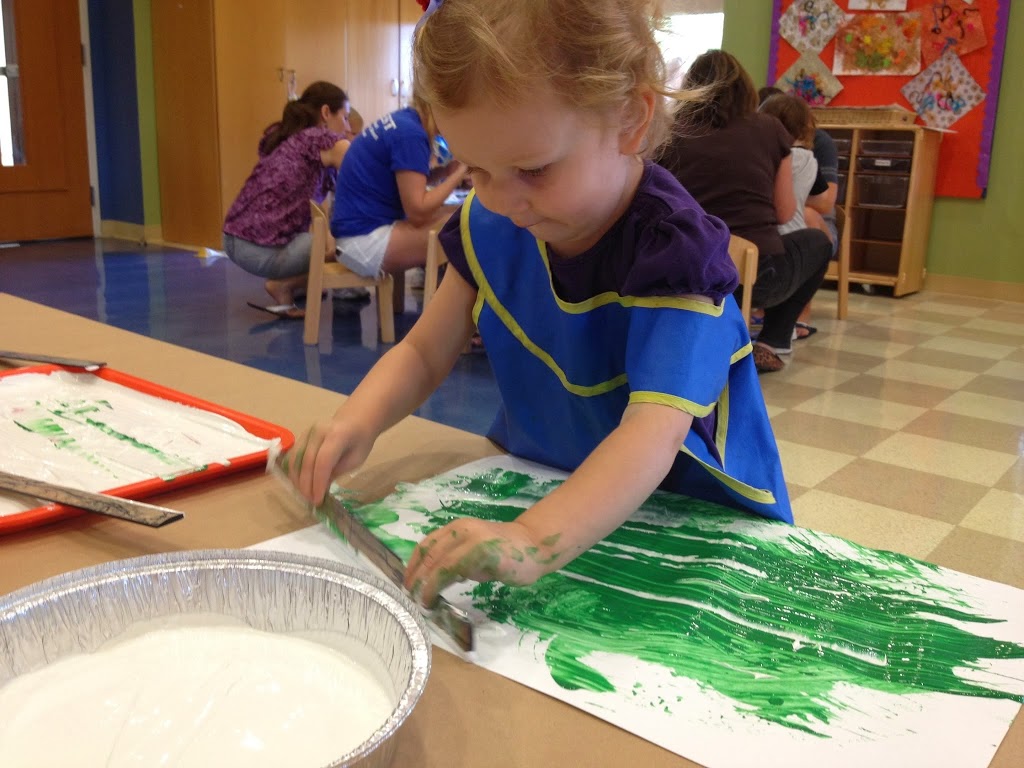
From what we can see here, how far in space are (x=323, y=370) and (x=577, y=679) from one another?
7.63 feet

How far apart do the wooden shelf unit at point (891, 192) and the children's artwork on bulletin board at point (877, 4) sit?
2.07 ft

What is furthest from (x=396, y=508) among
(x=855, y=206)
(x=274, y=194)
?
(x=855, y=206)

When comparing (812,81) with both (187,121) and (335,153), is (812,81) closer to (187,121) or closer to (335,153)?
(335,153)

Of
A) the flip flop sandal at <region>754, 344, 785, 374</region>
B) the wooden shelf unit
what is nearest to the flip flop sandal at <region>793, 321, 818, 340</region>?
the flip flop sandal at <region>754, 344, 785, 374</region>

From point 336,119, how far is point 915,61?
294 centimetres

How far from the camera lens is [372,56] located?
18.0 ft

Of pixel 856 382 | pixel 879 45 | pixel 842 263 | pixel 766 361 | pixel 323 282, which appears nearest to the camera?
pixel 856 382

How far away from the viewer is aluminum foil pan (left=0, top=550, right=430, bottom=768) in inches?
16.1

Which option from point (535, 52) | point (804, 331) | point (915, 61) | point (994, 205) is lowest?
point (804, 331)

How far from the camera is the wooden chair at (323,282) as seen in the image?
303 centimetres

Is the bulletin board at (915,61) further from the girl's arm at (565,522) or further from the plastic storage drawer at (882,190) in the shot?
the girl's arm at (565,522)

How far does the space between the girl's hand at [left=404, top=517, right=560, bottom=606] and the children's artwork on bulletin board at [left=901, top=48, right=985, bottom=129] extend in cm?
478

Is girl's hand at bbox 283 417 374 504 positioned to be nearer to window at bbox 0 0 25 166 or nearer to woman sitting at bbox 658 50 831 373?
woman sitting at bbox 658 50 831 373

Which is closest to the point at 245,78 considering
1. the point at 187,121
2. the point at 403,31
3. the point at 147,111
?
the point at 187,121
